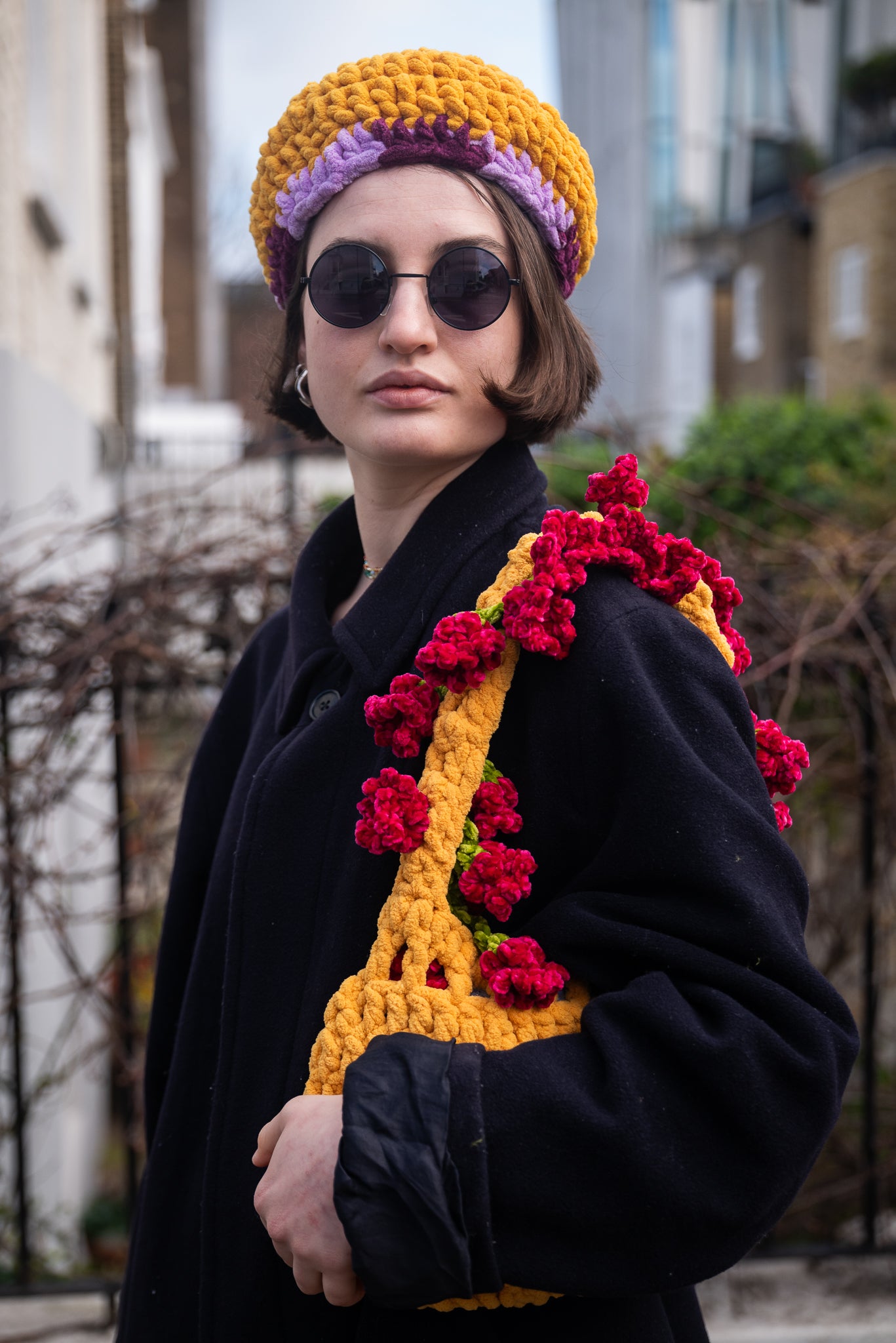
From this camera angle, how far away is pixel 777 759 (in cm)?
117

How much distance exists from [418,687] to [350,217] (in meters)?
0.53

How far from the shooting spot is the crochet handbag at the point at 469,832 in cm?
100

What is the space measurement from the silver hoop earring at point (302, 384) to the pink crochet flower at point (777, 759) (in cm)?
71

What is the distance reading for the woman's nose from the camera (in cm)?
114

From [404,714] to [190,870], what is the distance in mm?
608

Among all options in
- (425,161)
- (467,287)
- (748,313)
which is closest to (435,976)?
(467,287)

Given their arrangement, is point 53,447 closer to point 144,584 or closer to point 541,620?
point 144,584

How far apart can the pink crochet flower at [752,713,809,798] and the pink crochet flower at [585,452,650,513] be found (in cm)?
27

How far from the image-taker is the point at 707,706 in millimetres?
1046

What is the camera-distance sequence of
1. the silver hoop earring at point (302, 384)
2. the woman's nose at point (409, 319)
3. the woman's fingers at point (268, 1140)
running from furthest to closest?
1. the silver hoop earring at point (302, 384)
2. the woman's nose at point (409, 319)
3. the woman's fingers at point (268, 1140)

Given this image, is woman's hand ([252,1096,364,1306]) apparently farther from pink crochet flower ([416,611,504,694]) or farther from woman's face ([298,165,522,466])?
woman's face ([298,165,522,466])

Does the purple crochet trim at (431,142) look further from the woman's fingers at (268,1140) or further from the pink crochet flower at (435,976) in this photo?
the woman's fingers at (268,1140)

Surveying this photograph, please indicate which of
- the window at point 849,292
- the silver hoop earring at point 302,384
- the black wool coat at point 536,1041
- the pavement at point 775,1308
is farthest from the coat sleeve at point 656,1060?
the window at point 849,292

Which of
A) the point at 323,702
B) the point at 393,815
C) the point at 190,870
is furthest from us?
the point at 190,870
